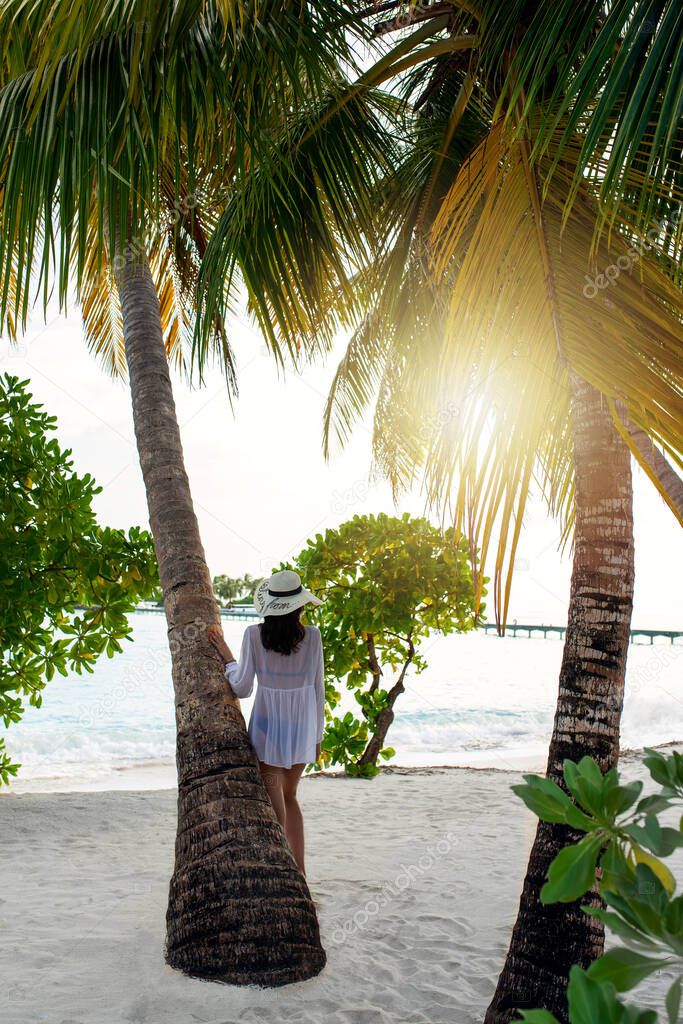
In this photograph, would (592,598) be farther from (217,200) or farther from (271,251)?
(217,200)

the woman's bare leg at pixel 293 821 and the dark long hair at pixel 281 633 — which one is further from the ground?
the dark long hair at pixel 281 633

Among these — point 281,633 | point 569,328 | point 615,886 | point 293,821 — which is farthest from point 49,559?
point 615,886

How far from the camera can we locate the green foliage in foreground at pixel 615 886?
28.5 inches

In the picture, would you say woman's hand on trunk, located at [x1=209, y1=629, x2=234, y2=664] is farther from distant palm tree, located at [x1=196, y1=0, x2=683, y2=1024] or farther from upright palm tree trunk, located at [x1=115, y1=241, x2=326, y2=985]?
distant palm tree, located at [x1=196, y1=0, x2=683, y2=1024]

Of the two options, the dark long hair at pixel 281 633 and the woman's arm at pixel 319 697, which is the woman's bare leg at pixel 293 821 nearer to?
the woman's arm at pixel 319 697

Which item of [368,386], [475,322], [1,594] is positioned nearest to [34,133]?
[475,322]

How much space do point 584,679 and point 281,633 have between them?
5.42 feet

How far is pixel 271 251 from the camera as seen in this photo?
14.1ft

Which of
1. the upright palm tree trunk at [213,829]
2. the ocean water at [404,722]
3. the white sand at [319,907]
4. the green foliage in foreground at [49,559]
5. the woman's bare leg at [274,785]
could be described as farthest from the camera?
the ocean water at [404,722]

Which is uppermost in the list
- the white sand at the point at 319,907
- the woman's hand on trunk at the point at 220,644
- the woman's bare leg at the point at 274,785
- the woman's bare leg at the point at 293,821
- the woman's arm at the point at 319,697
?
the woman's hand on trunk at the point at 220,644

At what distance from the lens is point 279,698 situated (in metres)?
3.99

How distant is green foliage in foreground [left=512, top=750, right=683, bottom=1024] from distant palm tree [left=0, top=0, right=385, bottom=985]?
2713 millimetres

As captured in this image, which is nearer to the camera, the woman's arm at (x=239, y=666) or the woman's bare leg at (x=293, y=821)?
the woman's arm at (x=239, y=666)

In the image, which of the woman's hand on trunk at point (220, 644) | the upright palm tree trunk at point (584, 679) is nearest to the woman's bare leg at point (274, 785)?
the woman's hand on trunk at point (220, 644)
